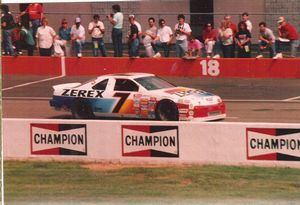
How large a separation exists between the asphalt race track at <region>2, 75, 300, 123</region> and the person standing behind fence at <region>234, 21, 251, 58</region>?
3.07 feet

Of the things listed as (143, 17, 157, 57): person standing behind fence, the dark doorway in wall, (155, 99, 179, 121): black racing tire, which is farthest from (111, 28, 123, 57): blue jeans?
(155, 99, 179, 121): black racing tire

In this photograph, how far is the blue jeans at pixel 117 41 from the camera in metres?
31.1

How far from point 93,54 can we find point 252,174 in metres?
16.2

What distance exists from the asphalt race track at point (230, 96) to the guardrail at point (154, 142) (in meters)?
6.08

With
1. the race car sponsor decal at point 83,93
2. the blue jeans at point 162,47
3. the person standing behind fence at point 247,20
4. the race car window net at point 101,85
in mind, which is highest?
the person standing behind fence at point 247,20

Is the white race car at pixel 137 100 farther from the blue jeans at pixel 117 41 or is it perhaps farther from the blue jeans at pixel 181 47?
the blue jeans at pixel 117 41

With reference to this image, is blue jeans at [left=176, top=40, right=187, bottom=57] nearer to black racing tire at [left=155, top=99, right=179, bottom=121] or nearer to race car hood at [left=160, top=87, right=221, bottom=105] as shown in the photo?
race car hood at [left=160, top=87, right=221, bottom=105]

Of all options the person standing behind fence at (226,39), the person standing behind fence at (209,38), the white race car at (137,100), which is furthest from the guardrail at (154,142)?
the person standing behind fence at (209,38)

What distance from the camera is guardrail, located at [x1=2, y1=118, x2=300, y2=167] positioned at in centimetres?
1673

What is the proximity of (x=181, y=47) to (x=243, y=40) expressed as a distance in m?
2.21

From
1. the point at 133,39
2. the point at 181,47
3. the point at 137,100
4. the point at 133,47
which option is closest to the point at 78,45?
the point at 133,47

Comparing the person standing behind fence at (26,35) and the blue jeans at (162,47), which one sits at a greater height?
the person standing behind fence at (26,35)

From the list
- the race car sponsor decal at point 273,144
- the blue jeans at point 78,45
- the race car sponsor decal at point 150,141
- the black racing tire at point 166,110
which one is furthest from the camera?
the blue jeans at point 78,45

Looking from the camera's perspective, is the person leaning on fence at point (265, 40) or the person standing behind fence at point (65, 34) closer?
the person leaning on fence at point (265, 40)
